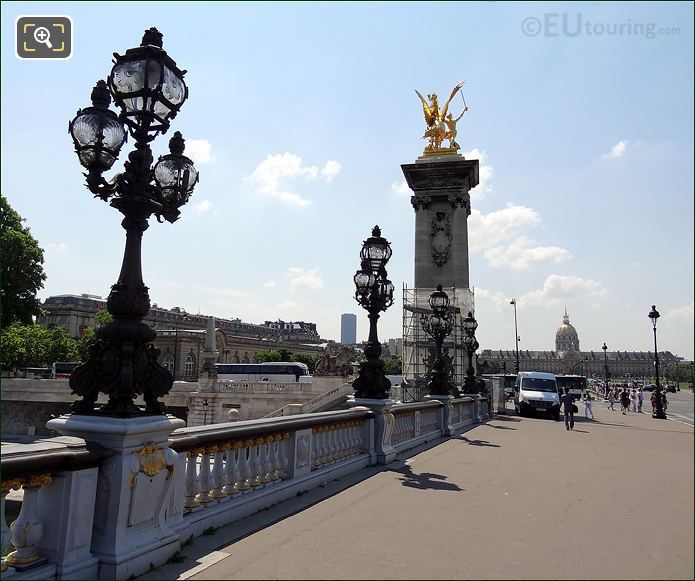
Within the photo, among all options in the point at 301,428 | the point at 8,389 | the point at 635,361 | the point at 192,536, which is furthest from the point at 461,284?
the point at 635,361

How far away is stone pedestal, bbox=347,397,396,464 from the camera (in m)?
11.1

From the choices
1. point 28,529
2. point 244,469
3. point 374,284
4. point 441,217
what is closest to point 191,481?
point 244,469

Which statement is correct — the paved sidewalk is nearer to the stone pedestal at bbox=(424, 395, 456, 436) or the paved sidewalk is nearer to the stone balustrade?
the stone balustrade

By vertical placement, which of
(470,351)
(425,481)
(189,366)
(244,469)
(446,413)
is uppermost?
(470,351)

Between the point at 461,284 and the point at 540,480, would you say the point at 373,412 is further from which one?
the point at 461,284

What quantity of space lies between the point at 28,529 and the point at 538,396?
29.5 meters

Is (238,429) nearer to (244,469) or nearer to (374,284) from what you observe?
(244,469)

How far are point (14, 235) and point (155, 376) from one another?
4076 cm

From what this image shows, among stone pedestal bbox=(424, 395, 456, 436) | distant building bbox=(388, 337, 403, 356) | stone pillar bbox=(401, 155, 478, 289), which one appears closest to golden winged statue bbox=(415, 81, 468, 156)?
stone pillar bbox=(401, 155, 478, 289)

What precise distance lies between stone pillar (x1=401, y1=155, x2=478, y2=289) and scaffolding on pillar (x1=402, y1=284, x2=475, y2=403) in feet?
5.46

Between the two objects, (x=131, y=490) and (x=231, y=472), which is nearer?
(x=131, y=490)

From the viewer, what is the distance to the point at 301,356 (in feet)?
377

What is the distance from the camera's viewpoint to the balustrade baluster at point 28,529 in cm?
407

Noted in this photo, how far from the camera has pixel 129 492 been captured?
468 cm
